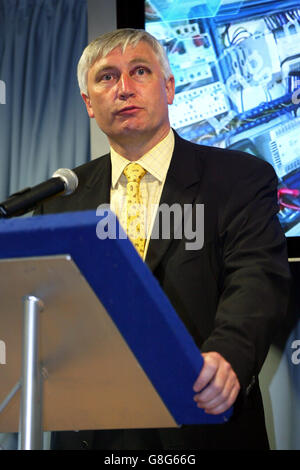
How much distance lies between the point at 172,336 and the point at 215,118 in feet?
6.06

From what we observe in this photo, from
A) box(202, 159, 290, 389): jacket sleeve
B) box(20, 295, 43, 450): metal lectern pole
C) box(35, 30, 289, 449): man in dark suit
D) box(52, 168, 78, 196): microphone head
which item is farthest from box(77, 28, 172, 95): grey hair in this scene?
box(20, 295, 43, 450): metal lectern pole

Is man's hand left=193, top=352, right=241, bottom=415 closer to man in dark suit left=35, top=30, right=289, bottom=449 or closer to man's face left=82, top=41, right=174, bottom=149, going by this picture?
man in dark suit left=35, top=30, right=289, bottom=449

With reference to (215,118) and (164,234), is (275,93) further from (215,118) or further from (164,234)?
(164,234)

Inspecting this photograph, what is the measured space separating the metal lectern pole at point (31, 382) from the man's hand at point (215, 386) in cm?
25

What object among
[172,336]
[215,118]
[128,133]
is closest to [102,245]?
[172,336]

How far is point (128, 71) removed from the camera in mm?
2049

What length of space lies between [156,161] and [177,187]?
0.17 meters

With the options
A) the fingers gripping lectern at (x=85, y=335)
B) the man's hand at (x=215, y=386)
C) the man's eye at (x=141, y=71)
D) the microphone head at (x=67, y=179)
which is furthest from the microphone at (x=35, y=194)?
the man's eye at (x=141, y=71)

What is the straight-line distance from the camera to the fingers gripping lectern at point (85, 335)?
2.89 ft

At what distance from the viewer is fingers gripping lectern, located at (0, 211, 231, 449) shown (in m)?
0.88

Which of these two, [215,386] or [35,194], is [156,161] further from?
[215,386]

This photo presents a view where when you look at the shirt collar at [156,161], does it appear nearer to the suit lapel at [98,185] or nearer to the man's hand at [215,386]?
the suit lapel at [98,185]

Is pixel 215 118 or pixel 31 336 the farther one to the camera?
pixel 215 118

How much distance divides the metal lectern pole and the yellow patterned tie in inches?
34.0
